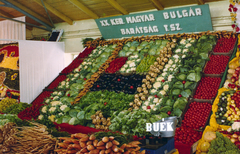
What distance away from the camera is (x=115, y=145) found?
230 cm

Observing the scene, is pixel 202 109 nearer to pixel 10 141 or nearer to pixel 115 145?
pixel 115 145

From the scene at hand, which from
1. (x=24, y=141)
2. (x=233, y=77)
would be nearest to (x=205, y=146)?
(x=233, y=77)

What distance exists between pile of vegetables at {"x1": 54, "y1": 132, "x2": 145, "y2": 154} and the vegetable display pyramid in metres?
1.17

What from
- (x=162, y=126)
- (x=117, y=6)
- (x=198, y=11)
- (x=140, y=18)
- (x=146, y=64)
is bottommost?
(x=162, y=126)

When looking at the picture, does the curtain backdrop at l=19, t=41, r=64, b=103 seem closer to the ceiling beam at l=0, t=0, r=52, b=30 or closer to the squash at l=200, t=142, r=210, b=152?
the ceiling beam at l=0, t=0, r=52, b=30

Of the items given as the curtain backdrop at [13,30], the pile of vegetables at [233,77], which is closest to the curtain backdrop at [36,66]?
the curtain backdrop at [13,30]

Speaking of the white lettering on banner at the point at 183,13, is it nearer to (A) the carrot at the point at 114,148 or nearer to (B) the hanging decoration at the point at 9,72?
(A) the carrot at the point at 114,148

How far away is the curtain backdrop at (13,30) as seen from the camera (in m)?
8.81

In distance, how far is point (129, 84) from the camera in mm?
5801

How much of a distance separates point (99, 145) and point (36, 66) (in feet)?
21.1

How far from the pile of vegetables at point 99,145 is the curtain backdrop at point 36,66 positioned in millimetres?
5528

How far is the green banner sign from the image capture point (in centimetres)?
628

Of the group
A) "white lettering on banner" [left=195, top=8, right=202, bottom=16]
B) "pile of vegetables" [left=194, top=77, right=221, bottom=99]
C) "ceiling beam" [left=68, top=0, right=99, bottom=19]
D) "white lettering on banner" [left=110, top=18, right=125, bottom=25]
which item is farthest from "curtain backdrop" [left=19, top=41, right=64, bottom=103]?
"pile of vegetables" [left=194, top=77, right=221, bottom=99]

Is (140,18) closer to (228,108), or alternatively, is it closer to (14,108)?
(228,108)
